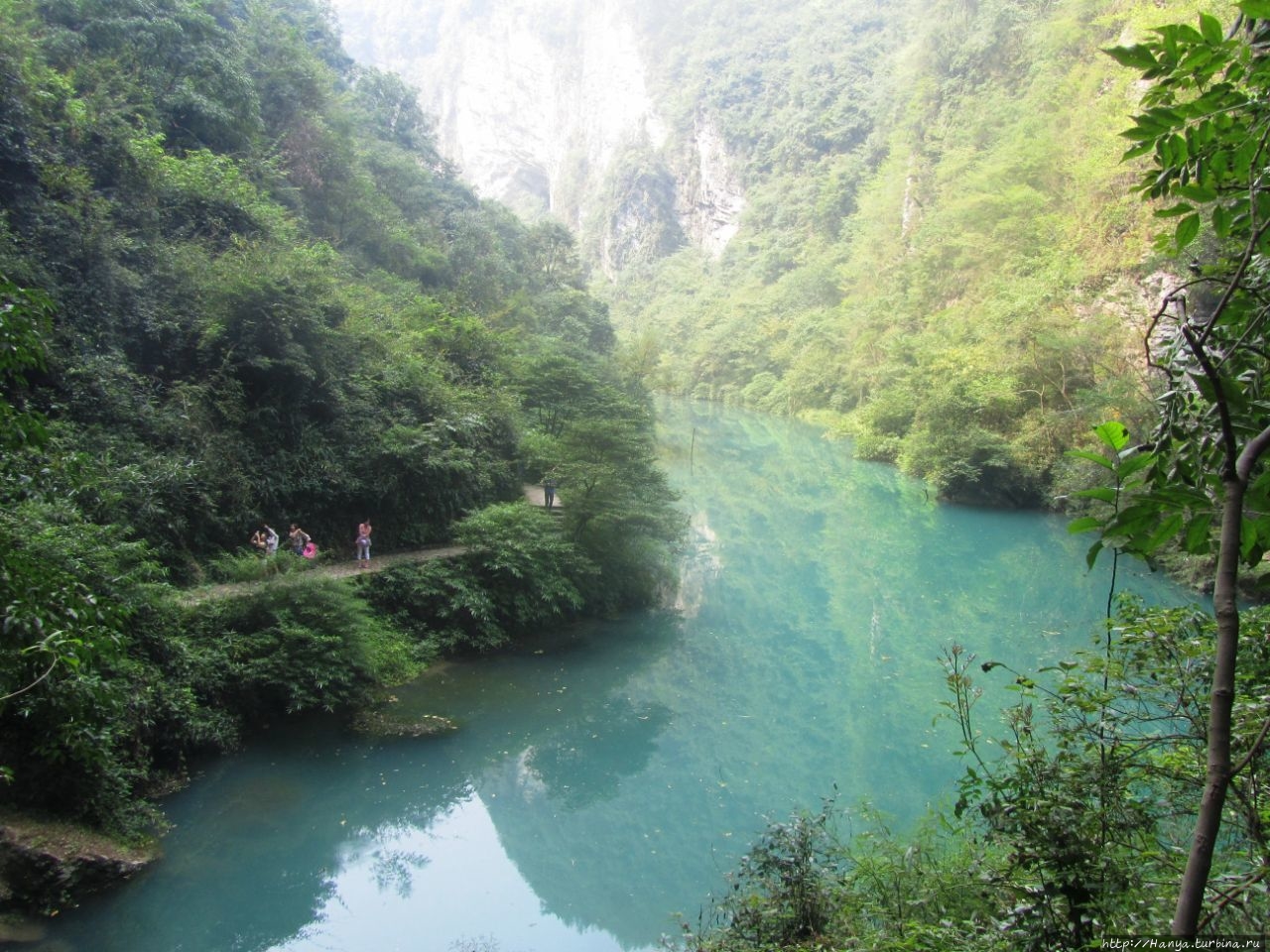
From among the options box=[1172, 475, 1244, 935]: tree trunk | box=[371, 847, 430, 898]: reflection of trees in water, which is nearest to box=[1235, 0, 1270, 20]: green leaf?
box=[1172, 475, 1244, 935]: tree trunk

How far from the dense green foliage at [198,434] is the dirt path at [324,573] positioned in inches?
8.2

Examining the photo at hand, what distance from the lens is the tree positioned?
0.99 meters

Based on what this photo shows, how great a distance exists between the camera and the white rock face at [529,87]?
298 ft

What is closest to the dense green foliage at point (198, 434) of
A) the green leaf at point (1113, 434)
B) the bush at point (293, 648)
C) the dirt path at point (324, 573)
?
the bush at point (293, 648)

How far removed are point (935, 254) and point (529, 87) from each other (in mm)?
85738

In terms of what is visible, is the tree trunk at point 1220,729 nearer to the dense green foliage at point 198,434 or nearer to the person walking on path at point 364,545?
the dense green foliage at point 198,434

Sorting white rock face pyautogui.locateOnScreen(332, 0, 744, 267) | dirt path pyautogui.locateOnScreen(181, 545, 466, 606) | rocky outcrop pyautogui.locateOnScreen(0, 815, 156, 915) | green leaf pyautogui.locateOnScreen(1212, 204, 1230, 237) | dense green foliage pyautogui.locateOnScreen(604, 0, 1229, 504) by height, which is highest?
white rock face pyautogui.locateOnScreen(332, 0, 744, 267)

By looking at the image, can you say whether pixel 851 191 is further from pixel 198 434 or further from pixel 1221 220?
pixel 1221 220

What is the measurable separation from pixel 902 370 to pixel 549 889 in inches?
965

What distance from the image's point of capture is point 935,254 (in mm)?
30422

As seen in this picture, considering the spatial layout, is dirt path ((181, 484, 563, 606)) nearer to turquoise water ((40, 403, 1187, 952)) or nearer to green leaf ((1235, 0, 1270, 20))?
turquoise water ((40, 403, 1187, 952))

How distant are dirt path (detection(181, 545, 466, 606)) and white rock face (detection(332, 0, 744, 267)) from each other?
80239 millimetres

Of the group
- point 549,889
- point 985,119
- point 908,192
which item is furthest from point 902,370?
point 549,889

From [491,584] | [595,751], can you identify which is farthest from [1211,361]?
[491,584]
